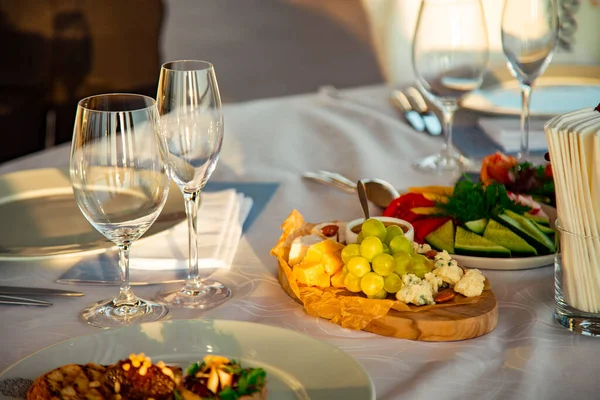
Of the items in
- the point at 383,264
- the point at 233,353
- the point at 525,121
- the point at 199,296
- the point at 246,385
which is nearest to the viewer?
the point at 246,385

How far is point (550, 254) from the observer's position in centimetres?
105

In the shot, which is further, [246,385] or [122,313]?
[122,313]

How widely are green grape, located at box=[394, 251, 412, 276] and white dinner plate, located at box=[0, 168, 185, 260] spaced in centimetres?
41

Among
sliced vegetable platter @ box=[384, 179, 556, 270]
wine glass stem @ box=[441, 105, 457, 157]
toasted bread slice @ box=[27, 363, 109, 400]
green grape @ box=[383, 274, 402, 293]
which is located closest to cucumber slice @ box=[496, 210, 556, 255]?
sliced vegetable platter @ box=[384, 179, 556, 270]

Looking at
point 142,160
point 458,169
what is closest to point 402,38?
point 458,169

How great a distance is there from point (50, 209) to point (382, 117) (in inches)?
33.6

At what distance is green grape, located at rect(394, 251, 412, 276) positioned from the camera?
34.9 inches

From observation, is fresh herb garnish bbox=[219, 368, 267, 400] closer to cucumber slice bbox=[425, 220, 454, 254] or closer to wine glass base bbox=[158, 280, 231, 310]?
wine glass base bbox=[158, 280, 231, 310]

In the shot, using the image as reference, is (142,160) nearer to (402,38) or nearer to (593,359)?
(593,359)

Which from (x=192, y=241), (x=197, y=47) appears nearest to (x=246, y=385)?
(x=192, y=241)

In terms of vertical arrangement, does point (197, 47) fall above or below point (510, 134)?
above

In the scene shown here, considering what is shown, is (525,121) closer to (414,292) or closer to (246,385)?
(414,292)

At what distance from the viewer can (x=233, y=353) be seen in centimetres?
A: 78

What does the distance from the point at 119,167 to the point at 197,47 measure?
514 centimetres
